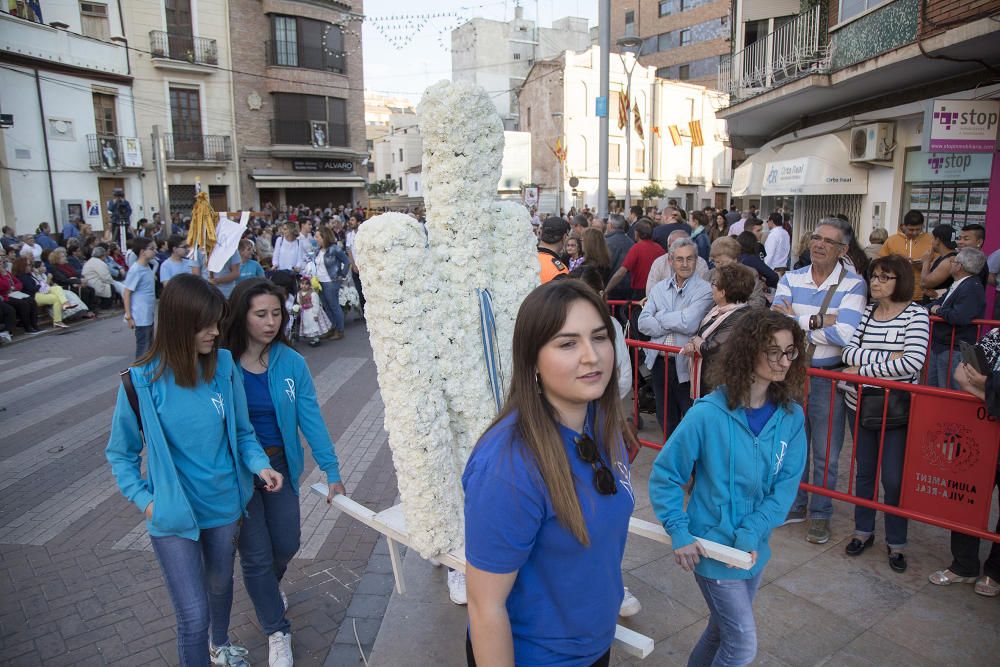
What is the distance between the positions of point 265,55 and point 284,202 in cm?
696

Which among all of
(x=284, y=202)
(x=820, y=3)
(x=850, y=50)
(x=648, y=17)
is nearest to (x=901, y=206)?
(x=850, y=50)

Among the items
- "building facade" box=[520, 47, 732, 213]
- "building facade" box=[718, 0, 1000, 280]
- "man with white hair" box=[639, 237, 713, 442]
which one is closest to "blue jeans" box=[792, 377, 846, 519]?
"man with white hair" box=[639, 237, 713, 442]

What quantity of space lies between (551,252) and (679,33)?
42766 mm

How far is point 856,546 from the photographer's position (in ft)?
13.4

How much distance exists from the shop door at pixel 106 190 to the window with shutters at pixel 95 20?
17.0ft

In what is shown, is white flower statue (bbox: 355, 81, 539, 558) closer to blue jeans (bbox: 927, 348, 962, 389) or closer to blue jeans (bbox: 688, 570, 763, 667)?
blue jeans (bbox: 688, 570, 763, 667)

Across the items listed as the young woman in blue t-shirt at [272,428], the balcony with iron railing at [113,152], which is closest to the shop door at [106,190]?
the balcony with iron railing at [113,152]

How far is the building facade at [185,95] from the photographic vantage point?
2708 cm

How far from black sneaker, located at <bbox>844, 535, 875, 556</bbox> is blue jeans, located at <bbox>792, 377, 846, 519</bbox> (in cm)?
22

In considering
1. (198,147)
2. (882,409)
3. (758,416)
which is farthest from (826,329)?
(198,147)

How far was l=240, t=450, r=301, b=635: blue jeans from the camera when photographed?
3.11m

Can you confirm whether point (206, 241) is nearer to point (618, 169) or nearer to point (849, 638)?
point (849, 638)

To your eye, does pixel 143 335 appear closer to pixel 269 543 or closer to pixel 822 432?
pixel 269 543

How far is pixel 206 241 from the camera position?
928 cm
